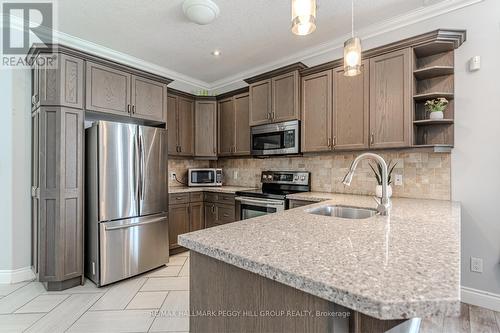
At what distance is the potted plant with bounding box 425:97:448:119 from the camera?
2.26 metres

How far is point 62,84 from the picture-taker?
2.46 meters

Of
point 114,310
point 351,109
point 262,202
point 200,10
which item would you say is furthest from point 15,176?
point 351,109

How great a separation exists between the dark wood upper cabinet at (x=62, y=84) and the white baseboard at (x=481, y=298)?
4.08 metres

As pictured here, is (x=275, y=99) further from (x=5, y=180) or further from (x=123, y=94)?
(x=5, y=180)

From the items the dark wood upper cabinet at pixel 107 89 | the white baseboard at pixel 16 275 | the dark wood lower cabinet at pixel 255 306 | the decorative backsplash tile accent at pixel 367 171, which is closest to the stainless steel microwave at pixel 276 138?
the decorative backsplash tile accent at pixel 367 171

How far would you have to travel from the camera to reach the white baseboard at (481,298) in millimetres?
2115

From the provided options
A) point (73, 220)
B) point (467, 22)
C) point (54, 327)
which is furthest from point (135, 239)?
point (467, 22)

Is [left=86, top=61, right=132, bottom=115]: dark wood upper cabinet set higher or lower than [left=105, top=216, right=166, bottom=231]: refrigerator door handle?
higher

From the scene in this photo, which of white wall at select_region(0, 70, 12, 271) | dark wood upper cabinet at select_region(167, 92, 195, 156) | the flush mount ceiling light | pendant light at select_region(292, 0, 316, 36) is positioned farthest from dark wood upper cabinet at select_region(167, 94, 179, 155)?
pendant light at select_region(292, 0, 316, 36)

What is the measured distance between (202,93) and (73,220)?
2630 millimetres

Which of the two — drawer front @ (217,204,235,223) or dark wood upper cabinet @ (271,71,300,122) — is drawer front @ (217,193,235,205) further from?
dark wood upper cabinet @ (271,71,300,122)

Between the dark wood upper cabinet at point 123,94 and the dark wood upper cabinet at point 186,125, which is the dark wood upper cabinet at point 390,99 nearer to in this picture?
the dark wood upper cabinet at point 123,94

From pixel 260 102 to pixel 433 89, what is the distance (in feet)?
6.28

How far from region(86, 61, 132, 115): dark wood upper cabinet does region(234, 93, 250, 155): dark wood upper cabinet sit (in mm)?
1538
